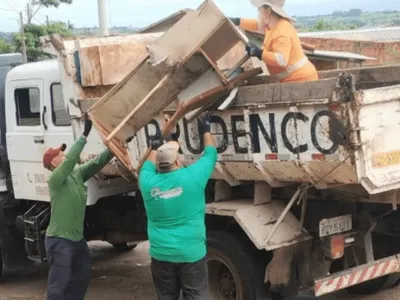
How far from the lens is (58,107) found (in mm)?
6898

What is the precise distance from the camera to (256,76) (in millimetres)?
5426

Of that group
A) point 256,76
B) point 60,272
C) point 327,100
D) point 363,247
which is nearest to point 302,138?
point 327,100

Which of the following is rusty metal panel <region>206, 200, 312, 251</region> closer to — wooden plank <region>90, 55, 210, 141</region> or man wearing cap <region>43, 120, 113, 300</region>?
wooden plank <region>90, 55, 210, 141</region>

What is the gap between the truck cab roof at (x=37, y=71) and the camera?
6891 millimetres

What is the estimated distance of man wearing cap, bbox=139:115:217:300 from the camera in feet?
15.3

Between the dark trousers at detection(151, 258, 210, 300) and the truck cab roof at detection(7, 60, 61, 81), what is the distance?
2.61 meters

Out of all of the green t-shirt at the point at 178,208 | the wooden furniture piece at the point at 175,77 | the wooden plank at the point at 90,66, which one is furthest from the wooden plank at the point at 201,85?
the wooden plank at the point at 90,66

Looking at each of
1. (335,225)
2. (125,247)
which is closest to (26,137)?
(125,247)

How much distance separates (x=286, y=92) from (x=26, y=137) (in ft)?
11.2

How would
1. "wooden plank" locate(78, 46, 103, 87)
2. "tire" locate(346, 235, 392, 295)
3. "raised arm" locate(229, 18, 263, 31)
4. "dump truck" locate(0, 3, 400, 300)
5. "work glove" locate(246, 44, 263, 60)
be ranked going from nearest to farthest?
"dump truck" locate(0, 3, 400, 300)
"work glove" locate(246, 44, 263, 60)
"tire" locate(346, 235, 392, 295)
"raised arm" locate(229, 18, 263, 31)
"wooden plank" locate(78, 46, 103, 87)

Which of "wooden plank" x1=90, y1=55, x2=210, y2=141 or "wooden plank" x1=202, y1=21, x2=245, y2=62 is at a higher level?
Answer: "wooden plank" x1=202, y1=21, x2=245, y2=62

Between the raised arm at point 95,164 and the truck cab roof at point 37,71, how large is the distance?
1.33 metres

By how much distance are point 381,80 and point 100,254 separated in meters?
4.74

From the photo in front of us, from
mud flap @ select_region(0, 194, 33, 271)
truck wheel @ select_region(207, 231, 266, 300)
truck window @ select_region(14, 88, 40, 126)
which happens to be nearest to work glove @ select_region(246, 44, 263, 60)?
truck wheel @ select_region(207, 231, 266, 300)
